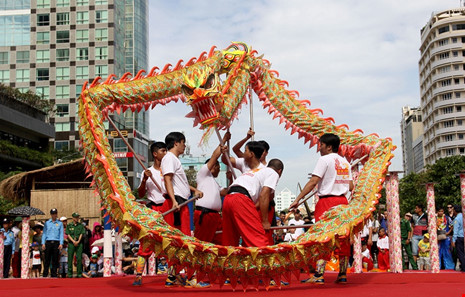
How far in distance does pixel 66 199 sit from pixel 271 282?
14.6m

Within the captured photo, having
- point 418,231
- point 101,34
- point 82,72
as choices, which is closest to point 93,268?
point 418,231

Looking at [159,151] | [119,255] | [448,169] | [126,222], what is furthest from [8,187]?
[448,169]

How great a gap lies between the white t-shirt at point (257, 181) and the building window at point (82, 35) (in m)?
48.4

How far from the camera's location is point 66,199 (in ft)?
63.3

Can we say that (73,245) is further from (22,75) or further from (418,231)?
(22,75)

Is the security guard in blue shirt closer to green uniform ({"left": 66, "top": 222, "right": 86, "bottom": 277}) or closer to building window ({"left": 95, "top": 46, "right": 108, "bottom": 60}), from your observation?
green uniform ({"left": 66, "top": 222, "right": 86, "bottom": 277})

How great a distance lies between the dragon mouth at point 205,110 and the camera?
636 cm

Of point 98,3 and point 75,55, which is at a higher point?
point 98,3

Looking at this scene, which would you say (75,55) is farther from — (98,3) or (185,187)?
(185,187)

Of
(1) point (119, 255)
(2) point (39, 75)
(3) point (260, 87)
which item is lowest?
(1) point (119, 255)

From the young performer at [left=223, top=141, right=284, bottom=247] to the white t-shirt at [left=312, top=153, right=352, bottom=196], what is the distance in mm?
578

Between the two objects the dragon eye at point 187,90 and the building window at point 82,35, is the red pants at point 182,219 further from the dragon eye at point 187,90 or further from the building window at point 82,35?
the building window at point 82,35

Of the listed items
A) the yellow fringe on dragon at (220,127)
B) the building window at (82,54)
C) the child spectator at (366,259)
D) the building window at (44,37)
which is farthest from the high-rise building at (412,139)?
the yellow fringe on dragon at (220,127)

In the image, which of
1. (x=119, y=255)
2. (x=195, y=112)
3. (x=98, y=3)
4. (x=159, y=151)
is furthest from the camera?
(x=98, y=3)
